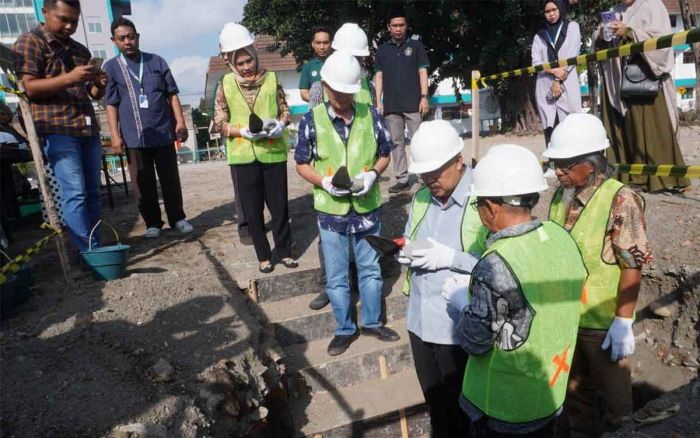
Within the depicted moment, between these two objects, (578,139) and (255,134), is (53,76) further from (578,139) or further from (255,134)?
(578,139)

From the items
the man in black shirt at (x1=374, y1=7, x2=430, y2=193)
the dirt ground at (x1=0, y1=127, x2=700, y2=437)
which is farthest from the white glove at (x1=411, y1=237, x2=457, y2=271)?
the man in black shirt at (x1=374, y1=7, x2=430, y2=193)

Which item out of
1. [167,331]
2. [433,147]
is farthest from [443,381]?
[167,331]

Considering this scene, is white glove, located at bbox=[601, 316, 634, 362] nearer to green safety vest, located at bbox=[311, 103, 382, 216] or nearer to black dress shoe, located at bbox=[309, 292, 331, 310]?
green safety vest, located at bbox=[311, 103, 382, 216]

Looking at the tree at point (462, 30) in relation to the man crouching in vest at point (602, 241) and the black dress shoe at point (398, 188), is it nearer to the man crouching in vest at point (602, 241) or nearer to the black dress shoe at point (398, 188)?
the black dress shoe at point (398, 188)

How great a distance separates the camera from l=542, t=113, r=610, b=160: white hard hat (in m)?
2.44

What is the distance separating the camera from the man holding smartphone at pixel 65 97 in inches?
142

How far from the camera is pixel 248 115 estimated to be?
161 inches

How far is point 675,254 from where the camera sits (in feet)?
13.0

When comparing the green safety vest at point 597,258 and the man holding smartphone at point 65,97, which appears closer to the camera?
the green safety vest at point 597,258

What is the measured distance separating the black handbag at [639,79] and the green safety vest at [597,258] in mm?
2628

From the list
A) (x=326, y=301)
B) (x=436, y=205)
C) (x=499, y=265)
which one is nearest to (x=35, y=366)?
(x=326, y=301)

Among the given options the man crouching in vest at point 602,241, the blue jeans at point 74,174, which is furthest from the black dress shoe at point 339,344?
the blue jeans at point 74,174

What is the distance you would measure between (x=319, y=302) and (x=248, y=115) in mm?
1699

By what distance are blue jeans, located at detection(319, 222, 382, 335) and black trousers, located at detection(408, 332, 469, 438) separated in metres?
0.92
